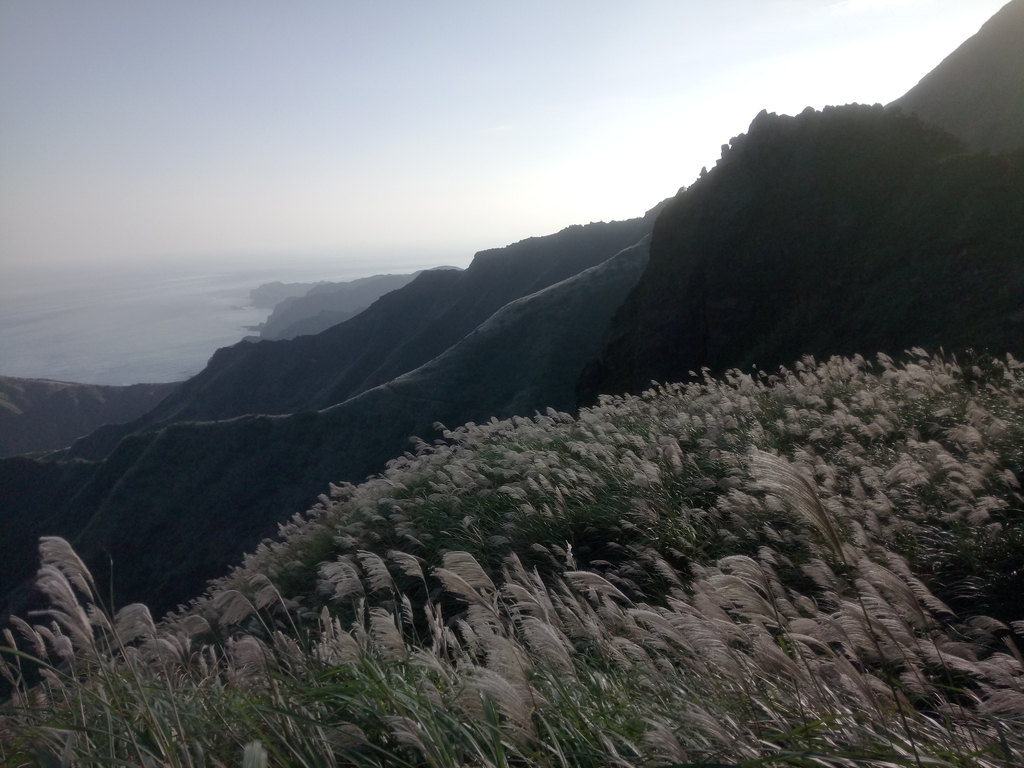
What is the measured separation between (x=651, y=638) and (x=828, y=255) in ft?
68.1

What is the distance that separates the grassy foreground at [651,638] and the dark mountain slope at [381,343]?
182 ft

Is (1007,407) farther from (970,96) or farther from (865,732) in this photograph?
(970,96)

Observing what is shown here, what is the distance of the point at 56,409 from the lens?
265ft

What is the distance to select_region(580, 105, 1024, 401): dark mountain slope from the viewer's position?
15.1 meters

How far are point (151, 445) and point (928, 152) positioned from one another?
3871 cm

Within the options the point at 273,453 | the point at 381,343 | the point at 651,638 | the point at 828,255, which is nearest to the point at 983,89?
the point at 828,255

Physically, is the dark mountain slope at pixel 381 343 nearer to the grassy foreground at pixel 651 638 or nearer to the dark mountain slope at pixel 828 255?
the dark mountain slope at pixel 828 255

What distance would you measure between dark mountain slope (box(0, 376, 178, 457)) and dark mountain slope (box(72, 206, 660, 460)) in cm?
1833

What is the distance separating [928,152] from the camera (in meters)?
19.5

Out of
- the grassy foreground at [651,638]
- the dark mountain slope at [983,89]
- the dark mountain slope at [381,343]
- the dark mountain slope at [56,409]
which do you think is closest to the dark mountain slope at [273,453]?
the dark mountain slope at [983,89]

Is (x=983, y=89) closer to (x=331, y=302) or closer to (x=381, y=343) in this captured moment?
(x=381, y=343)

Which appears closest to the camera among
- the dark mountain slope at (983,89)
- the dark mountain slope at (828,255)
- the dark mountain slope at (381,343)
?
the dark mountain slope at (828,255)

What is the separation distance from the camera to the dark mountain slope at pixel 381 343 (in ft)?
207

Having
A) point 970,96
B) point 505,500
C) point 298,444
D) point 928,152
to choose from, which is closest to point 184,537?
point 298,444
